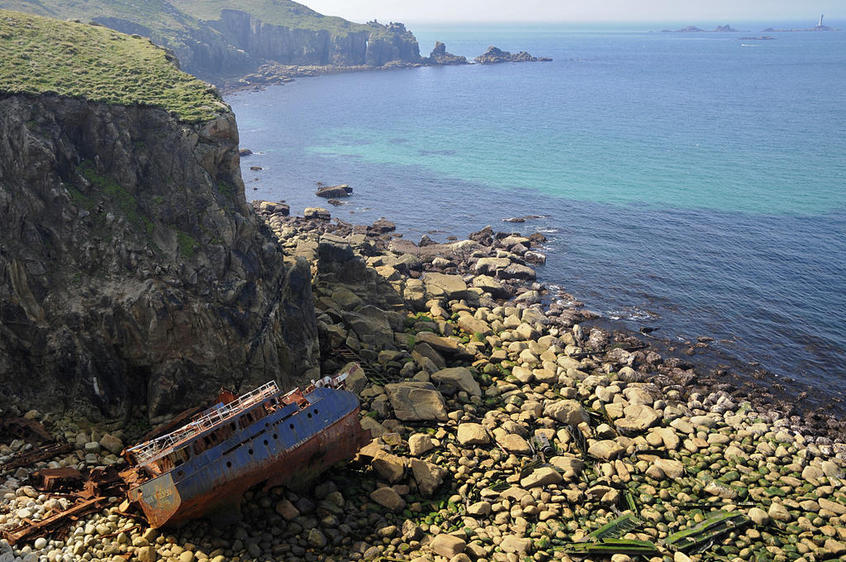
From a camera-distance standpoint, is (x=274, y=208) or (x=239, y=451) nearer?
(x=239, y=451)

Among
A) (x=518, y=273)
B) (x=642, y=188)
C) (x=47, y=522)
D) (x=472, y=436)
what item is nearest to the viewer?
(x=47, y=522)

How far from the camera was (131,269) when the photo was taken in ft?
97.9

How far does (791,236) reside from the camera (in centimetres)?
6228

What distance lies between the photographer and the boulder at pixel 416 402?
3197 centimetres

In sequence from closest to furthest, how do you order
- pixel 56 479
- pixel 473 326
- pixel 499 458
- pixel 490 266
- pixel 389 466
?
pixel 56 479 < pixel 389 466 < pixel 499 458 < pixel 473 326 < pixel 490 266

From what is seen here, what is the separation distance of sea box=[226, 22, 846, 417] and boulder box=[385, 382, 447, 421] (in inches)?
825

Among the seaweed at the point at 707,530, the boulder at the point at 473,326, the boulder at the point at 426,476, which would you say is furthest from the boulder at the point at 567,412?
the boulder at the point at 473,326

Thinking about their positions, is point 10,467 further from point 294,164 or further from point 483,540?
point 294,164

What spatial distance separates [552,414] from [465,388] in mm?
5127

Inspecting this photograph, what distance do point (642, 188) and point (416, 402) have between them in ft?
194

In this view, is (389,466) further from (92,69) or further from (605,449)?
(92,69)

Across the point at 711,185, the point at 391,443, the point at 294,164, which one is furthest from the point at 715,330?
the point at 294,164

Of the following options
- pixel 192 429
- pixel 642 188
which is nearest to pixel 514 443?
pixel 192 429

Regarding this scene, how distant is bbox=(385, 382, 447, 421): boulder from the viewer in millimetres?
31969
